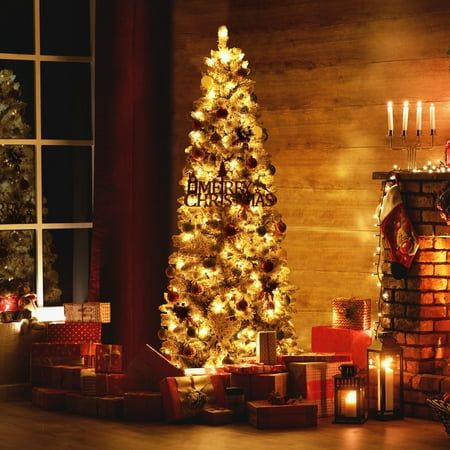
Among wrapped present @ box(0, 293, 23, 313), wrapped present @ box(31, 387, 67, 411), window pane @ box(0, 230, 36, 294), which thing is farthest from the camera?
window pane @ box(0, 230, 36, 294)

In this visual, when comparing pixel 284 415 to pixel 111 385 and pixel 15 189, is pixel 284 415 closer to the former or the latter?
pixel 111 385

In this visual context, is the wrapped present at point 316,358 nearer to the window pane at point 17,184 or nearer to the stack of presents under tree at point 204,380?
the stack of presents under tree at point 204,380

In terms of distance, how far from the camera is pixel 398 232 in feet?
22.2

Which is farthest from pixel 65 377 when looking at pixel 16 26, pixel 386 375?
pixel 16 26

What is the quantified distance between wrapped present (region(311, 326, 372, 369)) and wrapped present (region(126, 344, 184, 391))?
1.02 metres

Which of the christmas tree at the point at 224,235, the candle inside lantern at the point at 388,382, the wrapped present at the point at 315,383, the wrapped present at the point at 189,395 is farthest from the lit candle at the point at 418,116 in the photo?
the wrapped present at the point at 189,395

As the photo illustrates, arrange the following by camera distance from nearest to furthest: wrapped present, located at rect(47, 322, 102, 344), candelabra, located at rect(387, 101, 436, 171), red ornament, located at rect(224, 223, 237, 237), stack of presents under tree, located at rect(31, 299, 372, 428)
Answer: stack of presents under tree, located at rect(31, 299, 372, 428), candelabra, located at rect(387, 101, 436, 171), red ornament, located at rect(224, 223, 237, 237), wrapped present, located at rect(47, 322, 102, 344)

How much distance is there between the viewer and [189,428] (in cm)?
643

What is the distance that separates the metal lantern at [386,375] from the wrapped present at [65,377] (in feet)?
5.68

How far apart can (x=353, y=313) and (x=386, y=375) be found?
0.67 metres

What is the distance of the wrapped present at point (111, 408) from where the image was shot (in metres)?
6.72

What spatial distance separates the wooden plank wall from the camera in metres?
7.20

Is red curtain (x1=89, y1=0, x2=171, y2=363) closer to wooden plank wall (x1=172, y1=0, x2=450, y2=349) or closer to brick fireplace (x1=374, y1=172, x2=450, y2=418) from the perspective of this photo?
wooden plank wall (x1=172, y1=0, x2=450, y2=349)

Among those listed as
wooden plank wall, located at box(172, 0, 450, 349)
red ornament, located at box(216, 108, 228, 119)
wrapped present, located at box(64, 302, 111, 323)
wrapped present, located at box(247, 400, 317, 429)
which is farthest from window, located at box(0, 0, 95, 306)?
wrapped present, located at box(247, 400, 317, 429)
